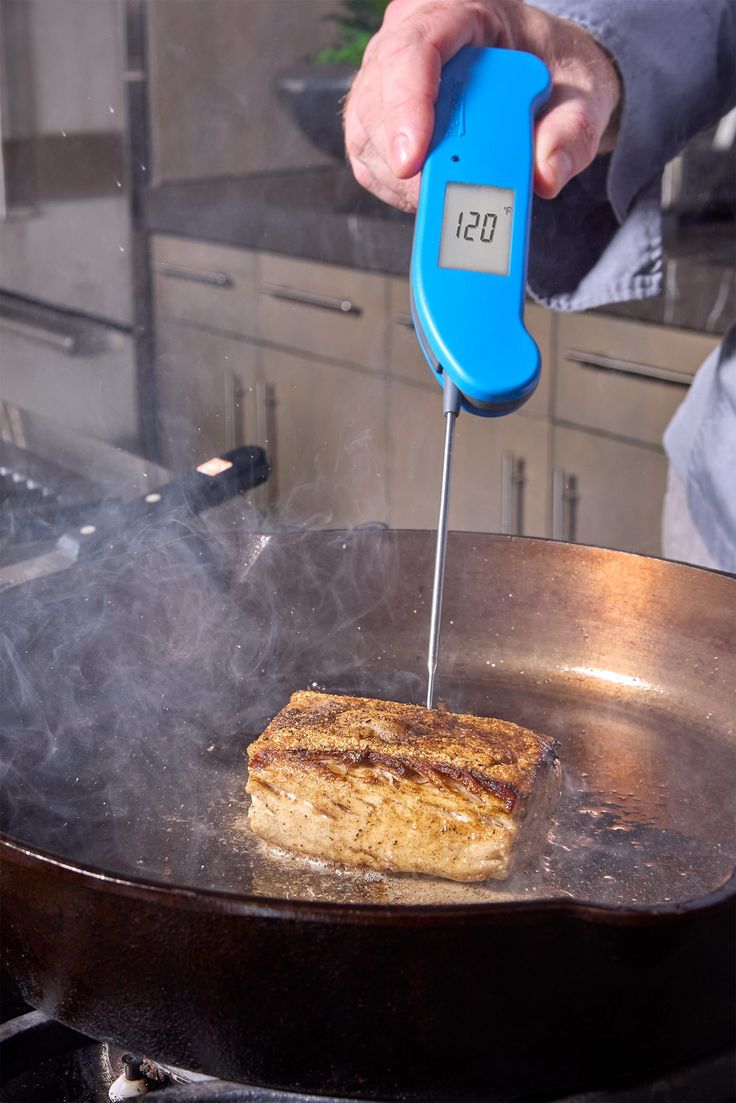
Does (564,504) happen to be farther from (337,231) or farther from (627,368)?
(337,231)

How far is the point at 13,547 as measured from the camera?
1.36 metres

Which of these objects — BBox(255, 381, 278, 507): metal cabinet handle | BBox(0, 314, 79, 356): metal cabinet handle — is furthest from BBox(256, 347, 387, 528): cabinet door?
BBox(0, 314, 79, 356): metal cabinet handle

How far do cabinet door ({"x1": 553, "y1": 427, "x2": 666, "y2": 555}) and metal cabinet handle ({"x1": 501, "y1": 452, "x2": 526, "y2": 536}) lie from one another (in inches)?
3.8

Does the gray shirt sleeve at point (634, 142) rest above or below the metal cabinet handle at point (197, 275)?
above

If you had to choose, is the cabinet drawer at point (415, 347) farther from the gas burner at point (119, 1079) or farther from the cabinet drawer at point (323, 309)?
the gas burner at point (119, 1079)

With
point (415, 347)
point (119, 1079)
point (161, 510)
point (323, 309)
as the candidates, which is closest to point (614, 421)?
point (415, 347)

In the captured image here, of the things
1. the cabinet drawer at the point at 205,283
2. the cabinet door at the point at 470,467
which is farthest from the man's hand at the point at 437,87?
the cabinet drawer at the point at 205,283

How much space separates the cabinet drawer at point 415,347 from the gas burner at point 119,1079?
1896 mm

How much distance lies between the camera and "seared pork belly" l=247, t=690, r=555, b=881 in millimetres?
915

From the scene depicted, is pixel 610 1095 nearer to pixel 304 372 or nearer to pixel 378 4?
pixel 304 372

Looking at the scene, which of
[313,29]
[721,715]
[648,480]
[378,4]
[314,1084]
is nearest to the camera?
[314,1084]

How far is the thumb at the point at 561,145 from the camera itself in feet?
3.39

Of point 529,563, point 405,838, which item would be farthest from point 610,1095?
point 529,563

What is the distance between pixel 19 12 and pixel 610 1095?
11.5 ft
